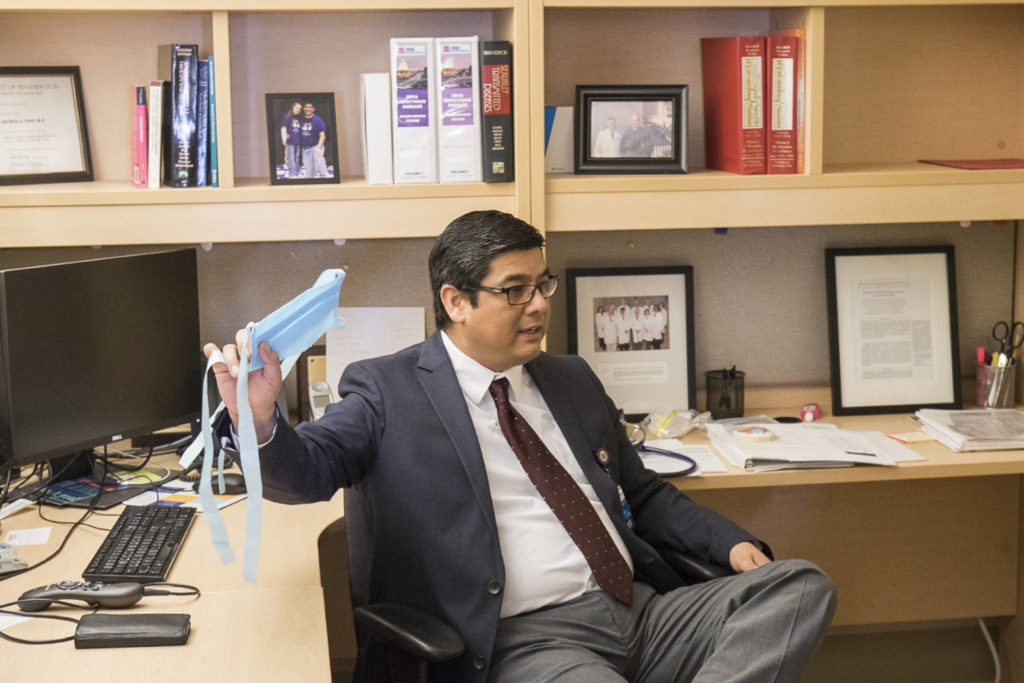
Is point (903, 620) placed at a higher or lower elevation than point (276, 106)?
lower

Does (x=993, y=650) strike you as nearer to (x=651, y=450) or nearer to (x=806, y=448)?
(x=806, y=448)

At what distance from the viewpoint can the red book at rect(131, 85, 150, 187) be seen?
2.27m

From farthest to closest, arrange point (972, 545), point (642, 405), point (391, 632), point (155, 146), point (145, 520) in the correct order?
point (972, 545)
point (642, 405)
point (155, 146)
point (145, 520)
point (391, 632)

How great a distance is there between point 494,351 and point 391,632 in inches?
22.1

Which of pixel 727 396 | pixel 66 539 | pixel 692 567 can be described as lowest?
pixel 692 567

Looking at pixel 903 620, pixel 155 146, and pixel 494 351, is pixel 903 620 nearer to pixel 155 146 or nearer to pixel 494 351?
pixel 494 351

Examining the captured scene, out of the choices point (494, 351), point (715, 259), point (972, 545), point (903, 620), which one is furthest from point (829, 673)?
point (494, 351)

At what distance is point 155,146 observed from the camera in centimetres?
227

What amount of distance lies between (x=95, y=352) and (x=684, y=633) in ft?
4.10

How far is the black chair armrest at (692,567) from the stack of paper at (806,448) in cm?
33

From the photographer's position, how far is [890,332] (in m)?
2.72

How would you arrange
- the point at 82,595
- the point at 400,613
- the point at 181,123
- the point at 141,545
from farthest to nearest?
the point at 181,123, the point at 141,545, the point at 400,613, the point at 82,595

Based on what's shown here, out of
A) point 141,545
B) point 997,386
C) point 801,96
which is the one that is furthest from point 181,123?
point 997,386

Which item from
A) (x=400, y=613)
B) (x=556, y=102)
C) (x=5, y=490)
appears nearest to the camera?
(x=400, y=613)
